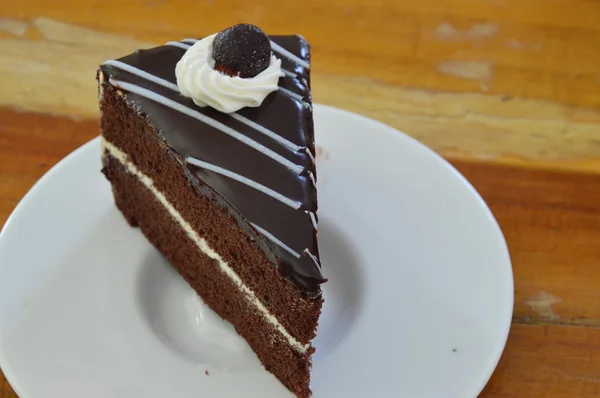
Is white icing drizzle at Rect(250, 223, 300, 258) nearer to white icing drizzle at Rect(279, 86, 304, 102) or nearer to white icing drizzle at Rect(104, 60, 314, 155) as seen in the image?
white icing drizzle at Rect(104, 60, 314, 155)

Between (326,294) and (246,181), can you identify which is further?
(326,294)

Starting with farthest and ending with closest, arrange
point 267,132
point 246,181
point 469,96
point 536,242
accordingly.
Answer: point 469,96
point 536,242
point 267,132
point 246,181

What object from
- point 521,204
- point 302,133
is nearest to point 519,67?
point 521,204

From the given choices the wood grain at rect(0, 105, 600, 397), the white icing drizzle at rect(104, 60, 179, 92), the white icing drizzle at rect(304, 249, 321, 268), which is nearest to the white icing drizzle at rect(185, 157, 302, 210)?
the white icing drizzle at rect(304, 249, 321, 268)

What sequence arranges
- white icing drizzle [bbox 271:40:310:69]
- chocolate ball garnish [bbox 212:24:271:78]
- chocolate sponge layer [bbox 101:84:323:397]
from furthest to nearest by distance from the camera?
white icing drizzle [bbox 271:40:310:69] < chocolate ball garnish [bbox 212:24:271:78] < chocolate sponge layer [bbox 101:84:323:397]

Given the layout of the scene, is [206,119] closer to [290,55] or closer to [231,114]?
[231,114]

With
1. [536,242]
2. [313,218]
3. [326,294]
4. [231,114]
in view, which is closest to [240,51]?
[231,114]

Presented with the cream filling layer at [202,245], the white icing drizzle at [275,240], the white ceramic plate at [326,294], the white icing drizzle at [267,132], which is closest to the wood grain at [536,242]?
the white ceramic plate at [326,294]

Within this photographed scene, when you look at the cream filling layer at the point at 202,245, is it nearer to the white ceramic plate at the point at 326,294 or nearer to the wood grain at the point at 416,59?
the white ceramic plate at the point at 326,294

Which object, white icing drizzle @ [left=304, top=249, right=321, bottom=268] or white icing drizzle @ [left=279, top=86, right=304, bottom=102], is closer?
white icing drizzle @ [left=304, top=249, right=321, bottom=268]
